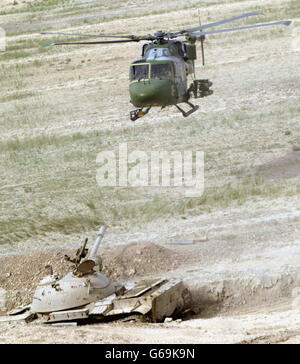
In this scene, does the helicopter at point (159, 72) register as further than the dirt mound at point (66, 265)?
Yes

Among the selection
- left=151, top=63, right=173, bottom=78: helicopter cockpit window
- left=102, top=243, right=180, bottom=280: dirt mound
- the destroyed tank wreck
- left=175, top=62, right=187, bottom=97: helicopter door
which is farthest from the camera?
left=175, top=62, right=187, bottom=97: helicopter door

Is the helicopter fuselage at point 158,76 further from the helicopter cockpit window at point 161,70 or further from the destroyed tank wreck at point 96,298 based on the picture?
the destroyed tank wreck at point 96,298

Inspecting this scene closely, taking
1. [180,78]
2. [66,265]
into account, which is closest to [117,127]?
[180,78]

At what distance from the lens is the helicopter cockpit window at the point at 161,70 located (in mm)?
20641

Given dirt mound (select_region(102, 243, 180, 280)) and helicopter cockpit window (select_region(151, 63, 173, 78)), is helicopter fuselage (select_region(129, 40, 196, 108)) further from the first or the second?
dirt mound (select_region(102, 243, 180, 280))

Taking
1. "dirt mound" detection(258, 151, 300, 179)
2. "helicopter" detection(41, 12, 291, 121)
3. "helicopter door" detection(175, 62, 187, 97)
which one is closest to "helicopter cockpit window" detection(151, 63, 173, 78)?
"helicopter" detection(41, 12, 291, 121)

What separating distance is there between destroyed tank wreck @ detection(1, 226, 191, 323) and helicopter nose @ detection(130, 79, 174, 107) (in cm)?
593

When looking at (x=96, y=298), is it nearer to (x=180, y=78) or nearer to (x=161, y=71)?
(x=161, y=71)

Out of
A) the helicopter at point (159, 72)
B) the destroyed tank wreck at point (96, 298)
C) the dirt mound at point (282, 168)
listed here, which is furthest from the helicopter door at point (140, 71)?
the destroyed tank wreck at point (96, 298)

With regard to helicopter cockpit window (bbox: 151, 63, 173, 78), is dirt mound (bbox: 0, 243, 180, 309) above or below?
below

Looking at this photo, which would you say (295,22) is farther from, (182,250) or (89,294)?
(89,294)

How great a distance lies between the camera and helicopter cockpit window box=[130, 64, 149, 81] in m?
20.7

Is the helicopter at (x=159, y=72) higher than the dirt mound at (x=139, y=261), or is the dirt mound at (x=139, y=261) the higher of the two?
the helicopter at (x=159, y=72)

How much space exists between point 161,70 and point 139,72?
67 centimetres
